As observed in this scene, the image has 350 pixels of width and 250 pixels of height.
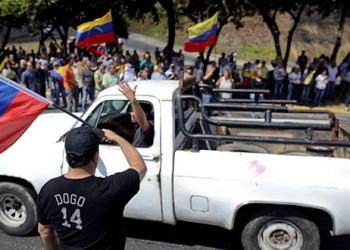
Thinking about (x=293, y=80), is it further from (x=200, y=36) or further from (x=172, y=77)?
(x=172, y=77)

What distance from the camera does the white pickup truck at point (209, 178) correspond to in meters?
3.93

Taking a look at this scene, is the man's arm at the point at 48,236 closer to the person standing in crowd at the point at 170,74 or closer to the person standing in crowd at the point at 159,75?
the person standing in crowd at the point at 159,75

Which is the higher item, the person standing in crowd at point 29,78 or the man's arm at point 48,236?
the man's arm at point 48,236

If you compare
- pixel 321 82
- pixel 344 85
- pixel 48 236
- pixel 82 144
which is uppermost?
pixel 82 144

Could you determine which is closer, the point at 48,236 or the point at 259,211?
the point at 48,236

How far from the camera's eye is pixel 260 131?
19.7 feet

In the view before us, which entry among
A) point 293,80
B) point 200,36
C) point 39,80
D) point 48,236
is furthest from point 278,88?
point 48,236

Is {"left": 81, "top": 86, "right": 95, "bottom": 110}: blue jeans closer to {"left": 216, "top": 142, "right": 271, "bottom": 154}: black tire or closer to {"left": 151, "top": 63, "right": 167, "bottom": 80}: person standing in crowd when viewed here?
→ {"left": 151, "top": 63, "right": 167, "bottom": 80}: person standing in crowd

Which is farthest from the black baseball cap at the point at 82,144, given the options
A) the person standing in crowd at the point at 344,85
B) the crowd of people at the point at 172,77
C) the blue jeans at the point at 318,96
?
the person standing in crowd at the point at 344,85

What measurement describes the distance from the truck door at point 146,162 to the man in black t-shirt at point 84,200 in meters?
1.88

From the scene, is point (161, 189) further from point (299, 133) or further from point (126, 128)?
Result: point (299, 133)

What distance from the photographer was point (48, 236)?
2553mm

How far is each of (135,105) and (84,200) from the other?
5.12ft

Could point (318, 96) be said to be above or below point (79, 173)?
below
